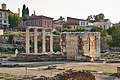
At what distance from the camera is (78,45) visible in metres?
39.6

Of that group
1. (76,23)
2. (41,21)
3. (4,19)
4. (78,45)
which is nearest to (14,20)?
(4,19)

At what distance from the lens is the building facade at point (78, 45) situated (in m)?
39.5

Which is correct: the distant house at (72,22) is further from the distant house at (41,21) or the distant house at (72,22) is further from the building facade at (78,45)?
the building facade at (78,45)

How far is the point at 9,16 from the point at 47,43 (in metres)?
20.9

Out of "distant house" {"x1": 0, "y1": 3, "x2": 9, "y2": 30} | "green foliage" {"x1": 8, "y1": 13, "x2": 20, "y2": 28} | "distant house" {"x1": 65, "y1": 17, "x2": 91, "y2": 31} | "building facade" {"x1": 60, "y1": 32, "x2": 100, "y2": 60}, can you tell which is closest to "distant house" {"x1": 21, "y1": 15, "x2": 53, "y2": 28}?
"green foliage" {"x1": 8, "y1": 13, "x2": 20, "y2": 28}

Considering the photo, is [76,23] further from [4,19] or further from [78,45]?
[78,45]

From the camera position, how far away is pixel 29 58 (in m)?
39.8

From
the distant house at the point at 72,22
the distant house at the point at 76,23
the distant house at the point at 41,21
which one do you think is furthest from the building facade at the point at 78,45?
the distant house at the point at 76,23

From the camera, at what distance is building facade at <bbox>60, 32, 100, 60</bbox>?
39.5 m

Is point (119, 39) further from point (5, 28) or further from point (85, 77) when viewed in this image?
point (85, 77)

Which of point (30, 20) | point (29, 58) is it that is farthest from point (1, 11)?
point (29, 58)

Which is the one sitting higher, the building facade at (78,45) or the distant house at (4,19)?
the distant house at (4,19)

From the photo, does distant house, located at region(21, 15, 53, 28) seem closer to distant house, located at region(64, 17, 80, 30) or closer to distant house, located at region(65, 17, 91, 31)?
distant house, located at region(64, 17, 80, 30)

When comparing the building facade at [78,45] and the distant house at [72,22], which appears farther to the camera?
the distant house at [72,22]
